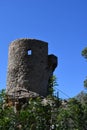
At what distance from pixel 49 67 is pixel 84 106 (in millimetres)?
11809

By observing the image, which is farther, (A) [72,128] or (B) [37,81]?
(B) [37,81]

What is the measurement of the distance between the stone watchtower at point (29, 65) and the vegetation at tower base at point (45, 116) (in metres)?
10.5

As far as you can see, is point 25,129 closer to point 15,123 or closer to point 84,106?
point 15,123

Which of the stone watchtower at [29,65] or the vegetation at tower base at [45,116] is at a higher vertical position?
the stone watchtower at [29,65]

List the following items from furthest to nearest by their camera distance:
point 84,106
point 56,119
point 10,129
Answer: point 84,106 → point 56,119 → point 10,129

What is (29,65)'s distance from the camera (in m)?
27.1

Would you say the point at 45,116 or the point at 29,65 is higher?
the point at 29,65

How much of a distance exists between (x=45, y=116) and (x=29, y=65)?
41.3ft

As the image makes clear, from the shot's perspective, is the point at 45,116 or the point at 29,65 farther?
the point at 29,65

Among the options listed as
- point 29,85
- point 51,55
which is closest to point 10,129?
point 29,85

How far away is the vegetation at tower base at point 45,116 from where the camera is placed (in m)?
14.1

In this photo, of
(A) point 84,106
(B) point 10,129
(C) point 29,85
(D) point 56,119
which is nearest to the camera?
(B) point 10,129

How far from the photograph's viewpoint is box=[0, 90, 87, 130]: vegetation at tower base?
14133mm

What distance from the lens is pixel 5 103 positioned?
51.3ft
